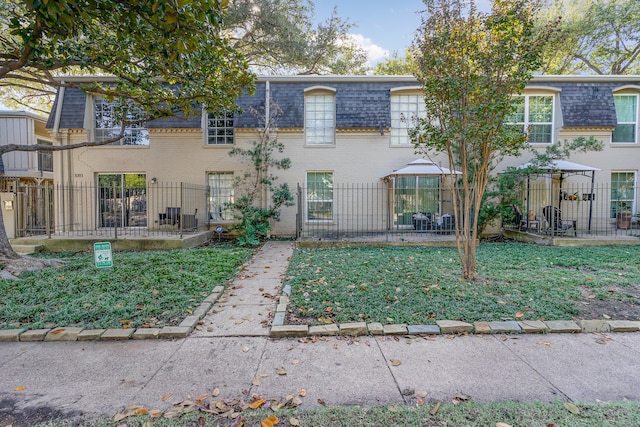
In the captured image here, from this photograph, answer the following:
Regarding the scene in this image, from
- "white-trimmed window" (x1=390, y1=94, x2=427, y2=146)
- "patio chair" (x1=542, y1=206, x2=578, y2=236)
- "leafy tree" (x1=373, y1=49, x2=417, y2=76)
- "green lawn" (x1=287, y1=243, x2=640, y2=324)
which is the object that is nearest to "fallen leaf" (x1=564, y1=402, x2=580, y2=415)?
"green lawn" (x1=287, y1=243, x2=640, y2=324)

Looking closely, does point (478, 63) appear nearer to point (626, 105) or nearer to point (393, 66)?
point (626, 105)

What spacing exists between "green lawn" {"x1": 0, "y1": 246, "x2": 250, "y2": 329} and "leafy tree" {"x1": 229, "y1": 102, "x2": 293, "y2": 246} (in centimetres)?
352

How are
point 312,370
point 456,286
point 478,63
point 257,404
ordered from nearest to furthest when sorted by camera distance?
point 257,404, point 312,370, point 478,63, point 456,286

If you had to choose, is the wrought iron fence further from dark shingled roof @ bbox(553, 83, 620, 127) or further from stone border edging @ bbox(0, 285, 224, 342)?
dark shingled roof @ bbox(553, 83, 620, 127)

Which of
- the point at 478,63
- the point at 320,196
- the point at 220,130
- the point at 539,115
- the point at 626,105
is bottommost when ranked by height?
the point at 320,196

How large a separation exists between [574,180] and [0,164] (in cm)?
2169

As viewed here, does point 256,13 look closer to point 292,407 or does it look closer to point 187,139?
point 187,139

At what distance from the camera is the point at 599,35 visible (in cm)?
1759

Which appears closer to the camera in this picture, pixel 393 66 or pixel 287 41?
pixel 287 41

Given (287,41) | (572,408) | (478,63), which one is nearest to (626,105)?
(478,63)

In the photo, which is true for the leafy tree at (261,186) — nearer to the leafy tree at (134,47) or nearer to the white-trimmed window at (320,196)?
the white-trimmed window at (320,196)

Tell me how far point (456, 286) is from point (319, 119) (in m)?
9.18

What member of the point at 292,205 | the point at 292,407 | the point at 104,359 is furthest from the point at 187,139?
the point at 292,407

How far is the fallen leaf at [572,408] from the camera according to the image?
2475 mm
